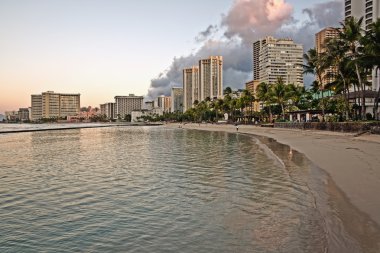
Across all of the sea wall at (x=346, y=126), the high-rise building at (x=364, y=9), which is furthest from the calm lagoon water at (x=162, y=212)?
the high-rise building at (x=364, y=9)

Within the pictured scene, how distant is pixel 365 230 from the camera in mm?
7008

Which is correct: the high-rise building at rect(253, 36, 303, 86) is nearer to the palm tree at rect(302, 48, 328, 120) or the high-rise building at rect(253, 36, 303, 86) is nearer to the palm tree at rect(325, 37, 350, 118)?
the palm tree at rect(302, 48, 328, 120)

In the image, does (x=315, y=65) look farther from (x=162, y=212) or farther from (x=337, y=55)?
(x=162, y=212)

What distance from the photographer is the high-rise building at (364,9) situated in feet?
419

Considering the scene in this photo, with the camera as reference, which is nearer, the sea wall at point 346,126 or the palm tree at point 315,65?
the sea wall at point 346,126

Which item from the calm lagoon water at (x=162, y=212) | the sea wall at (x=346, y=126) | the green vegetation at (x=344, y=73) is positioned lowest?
the calm lagoon water at (x=162, y=212)

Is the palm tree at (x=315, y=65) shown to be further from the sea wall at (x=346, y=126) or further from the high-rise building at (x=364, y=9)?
the high-rise building at (x=364, y=9)

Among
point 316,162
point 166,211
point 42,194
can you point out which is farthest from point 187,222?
point 316,162

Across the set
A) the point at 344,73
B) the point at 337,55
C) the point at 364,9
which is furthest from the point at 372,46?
the point at 364,9

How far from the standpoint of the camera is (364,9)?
140m

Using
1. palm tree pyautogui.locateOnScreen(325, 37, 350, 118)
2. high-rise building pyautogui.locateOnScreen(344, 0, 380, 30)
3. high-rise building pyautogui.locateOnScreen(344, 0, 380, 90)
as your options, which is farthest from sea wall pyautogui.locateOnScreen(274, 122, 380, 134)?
high-rise building pyautogui.locateOnScreen(344, 0, 380, 30)

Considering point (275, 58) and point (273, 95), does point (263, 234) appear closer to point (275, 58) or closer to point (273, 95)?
point (273, 95)

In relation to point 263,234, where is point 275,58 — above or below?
above

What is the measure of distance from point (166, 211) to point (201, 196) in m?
2.09
